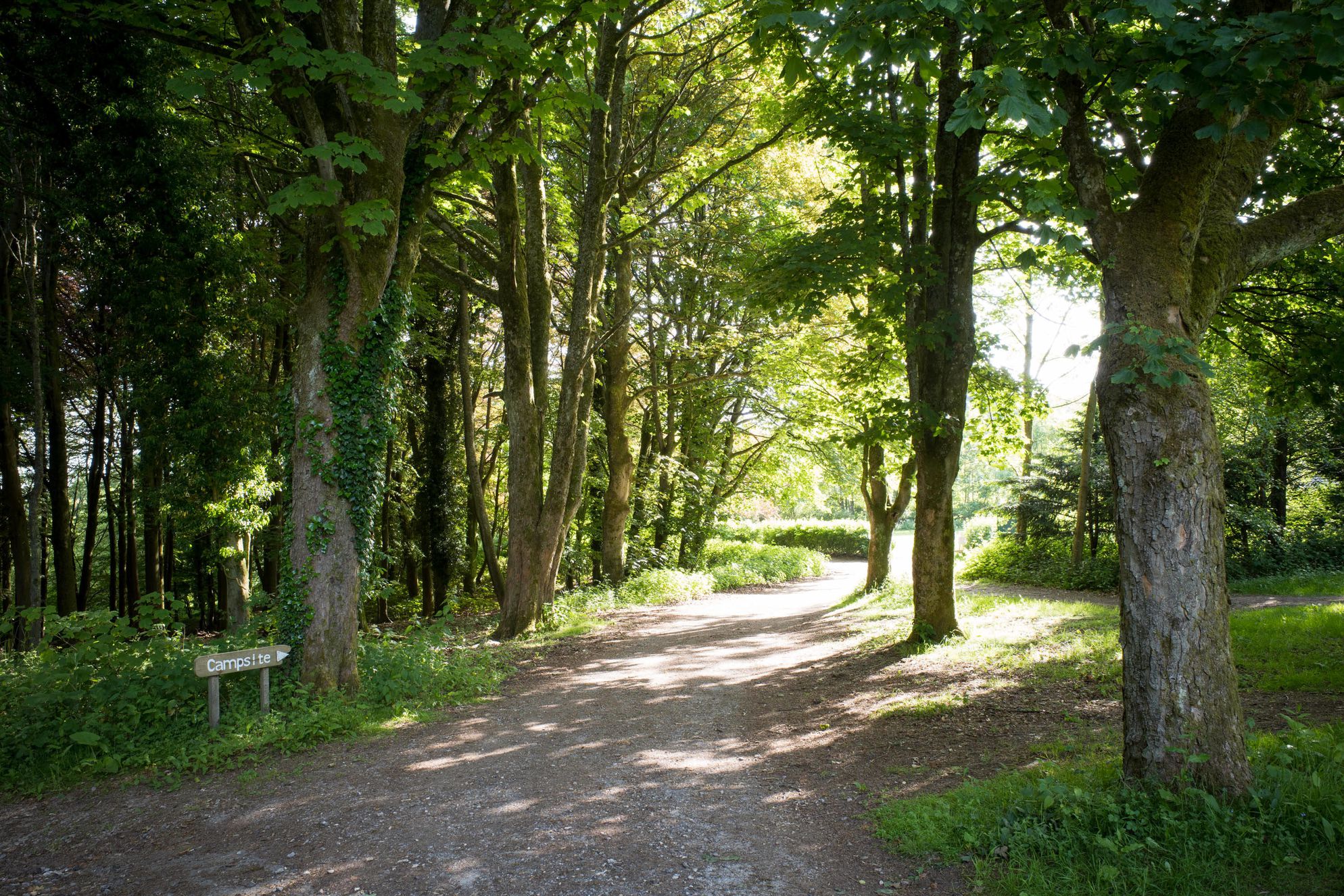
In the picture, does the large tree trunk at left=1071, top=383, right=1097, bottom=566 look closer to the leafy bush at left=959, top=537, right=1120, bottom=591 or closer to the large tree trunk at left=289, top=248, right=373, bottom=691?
the leafy bush at left=959, top=537, right=1120, bottom=591

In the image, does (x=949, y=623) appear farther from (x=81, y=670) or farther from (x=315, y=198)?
(x=81, y=670)

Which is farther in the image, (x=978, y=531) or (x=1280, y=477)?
(x=978, y=531)

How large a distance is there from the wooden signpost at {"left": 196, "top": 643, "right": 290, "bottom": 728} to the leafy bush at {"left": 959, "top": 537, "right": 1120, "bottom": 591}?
53.3 ft

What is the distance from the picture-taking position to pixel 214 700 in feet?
20.0

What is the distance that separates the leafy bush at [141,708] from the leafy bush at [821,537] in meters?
32.0

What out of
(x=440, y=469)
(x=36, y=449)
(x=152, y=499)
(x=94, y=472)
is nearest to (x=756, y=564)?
(x=440, y=469)

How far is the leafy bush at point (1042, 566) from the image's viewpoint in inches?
666

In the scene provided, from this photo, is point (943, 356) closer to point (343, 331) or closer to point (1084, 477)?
point (343, 331)

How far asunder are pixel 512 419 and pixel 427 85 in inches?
213

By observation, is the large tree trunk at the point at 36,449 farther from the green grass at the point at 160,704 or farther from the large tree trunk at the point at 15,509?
the green grass at the point at 160,704

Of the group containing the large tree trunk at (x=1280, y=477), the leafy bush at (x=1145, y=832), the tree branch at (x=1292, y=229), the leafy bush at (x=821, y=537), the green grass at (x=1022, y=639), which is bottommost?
the leafy bush at (x=821, y=537)

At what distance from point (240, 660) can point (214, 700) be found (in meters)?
0.35

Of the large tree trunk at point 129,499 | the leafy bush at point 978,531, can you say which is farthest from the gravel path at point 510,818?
the leafy bush at point 978,531

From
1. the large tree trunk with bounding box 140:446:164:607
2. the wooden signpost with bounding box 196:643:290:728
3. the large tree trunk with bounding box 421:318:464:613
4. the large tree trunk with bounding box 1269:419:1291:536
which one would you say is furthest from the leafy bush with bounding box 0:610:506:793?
the large tree trunk with bounding box 1269:419:1291:536
